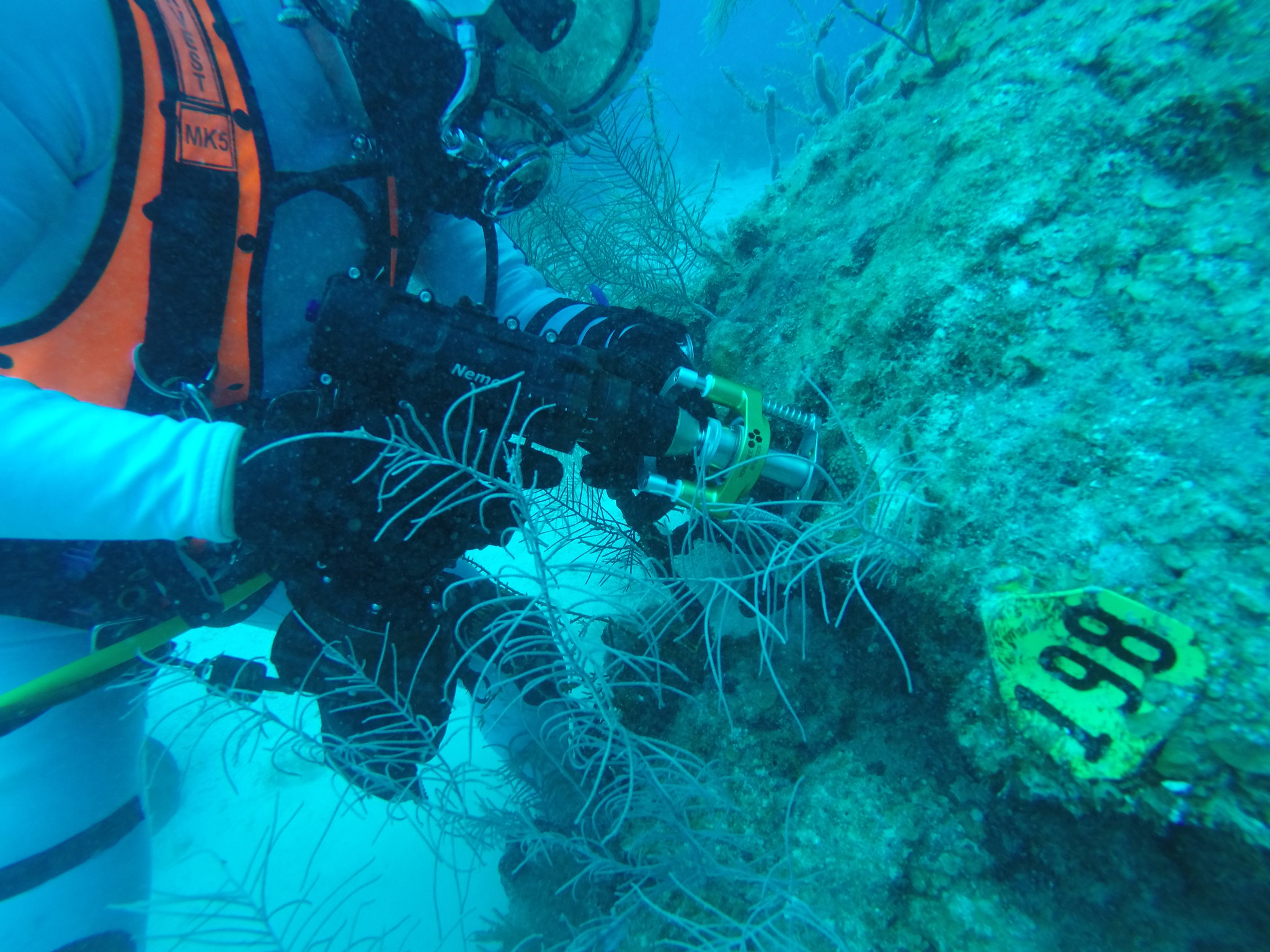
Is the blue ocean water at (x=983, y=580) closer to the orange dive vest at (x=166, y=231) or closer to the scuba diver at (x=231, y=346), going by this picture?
the scuba diver at (x=231, y=346)

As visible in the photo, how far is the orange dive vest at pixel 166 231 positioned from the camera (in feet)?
4.58

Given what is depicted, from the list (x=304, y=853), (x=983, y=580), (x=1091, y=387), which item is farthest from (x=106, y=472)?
(x=304, y=853)

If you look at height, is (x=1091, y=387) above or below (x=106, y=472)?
above

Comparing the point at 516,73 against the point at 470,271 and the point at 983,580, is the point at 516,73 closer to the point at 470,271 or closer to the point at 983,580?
the point at 470,271

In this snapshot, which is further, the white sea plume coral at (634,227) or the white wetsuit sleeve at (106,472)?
the white sea plume coral at (634,227)

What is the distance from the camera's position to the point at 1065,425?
1262 mm

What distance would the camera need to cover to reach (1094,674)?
100 cm

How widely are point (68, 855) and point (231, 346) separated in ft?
5.74

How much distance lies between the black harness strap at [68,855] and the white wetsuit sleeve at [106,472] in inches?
46.7

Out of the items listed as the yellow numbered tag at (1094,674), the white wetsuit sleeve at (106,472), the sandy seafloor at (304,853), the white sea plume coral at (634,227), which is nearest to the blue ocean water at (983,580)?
the yellow numbered tag at (1094,674)

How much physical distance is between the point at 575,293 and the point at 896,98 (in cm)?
303

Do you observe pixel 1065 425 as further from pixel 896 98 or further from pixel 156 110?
pixel 156 110

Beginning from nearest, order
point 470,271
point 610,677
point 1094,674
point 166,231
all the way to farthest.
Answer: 1. point 1094,674
2. point 166,231
3. point 610,677
4. point 470,271

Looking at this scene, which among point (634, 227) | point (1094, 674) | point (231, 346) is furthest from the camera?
point (634, 227)
